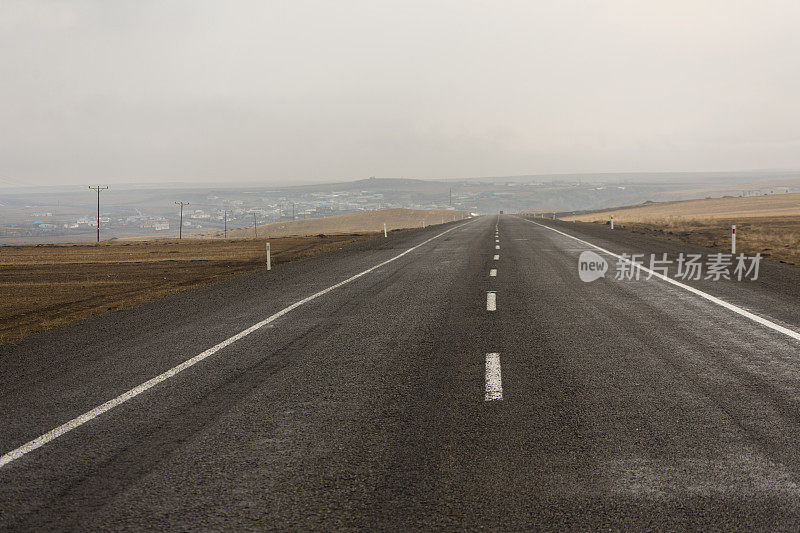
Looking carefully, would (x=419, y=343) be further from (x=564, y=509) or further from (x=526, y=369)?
(x=564, y=509)

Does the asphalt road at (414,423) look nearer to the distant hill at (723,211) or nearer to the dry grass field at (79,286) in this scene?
the dry grass field at (79,286)

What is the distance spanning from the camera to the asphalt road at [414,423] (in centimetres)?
346

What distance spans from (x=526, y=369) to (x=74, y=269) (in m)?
23.6

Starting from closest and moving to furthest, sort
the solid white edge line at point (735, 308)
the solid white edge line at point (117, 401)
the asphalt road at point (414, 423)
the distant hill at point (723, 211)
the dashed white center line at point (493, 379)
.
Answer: the asphalt road at point (414, 423)
the solid white edge line at point (117, 401)
the dashed white center line at point (493, 379)
the solid white edge line at point (735, 308)
the distant hill at point (723, 211)

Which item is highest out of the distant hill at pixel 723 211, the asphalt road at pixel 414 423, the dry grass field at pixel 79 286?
the distant hill at pixel 723 211

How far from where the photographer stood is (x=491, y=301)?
11.1m

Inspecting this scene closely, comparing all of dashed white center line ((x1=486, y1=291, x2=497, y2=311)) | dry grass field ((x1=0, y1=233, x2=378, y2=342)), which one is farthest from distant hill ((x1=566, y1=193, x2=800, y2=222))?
dashed white center line ((x1=486, y1=291, x2=497, y2=311))

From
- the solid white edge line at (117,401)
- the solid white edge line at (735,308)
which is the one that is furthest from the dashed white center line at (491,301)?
the solid white edge line at (735,308)

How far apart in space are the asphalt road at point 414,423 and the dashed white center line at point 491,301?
0.53 m

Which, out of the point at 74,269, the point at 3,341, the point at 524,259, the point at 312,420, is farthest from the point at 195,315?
the point at 74,269

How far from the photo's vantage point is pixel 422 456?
4133mm

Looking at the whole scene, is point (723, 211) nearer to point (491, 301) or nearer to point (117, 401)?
point (491, 301)

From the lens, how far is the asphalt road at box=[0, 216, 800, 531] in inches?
136

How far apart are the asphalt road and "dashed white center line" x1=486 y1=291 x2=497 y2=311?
20.9 inches
